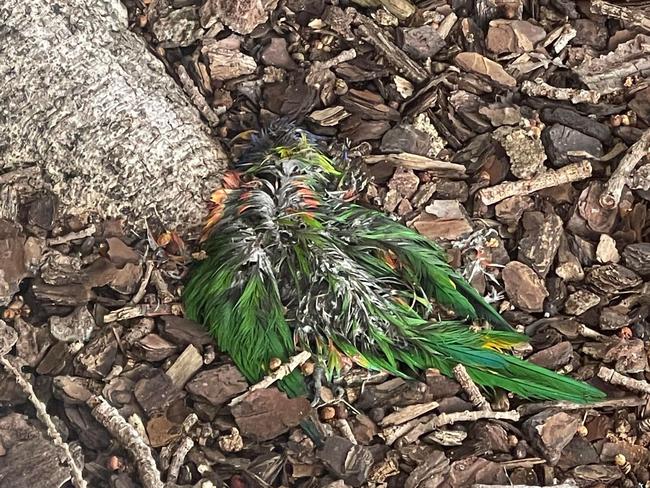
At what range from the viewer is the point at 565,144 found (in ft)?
7.61

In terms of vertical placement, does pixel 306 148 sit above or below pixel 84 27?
below

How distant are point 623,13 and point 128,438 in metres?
1.96

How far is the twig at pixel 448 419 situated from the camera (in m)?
1.92

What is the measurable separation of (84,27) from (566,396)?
1646 mm

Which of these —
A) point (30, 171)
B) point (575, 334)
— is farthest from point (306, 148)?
point (575, 334)

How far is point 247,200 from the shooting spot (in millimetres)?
2176

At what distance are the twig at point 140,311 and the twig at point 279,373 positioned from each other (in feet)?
1.01

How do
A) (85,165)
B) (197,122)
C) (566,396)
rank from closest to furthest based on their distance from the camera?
(566,396) → (85,165) → (197,122)

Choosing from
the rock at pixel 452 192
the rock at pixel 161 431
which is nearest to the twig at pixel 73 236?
the rock at pixel 161 431

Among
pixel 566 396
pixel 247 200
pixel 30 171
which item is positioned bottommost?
pixel 566 396

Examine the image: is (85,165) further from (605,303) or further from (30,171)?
(605,303)

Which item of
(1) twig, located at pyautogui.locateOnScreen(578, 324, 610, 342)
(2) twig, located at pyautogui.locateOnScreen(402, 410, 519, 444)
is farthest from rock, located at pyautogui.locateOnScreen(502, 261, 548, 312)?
(2) twig, located at pyautogui.locateOnScreen(402, 410, 519, 444)

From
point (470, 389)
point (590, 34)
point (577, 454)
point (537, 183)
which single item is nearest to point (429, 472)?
point (470, 389)

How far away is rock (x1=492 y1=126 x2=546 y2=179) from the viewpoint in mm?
2291
